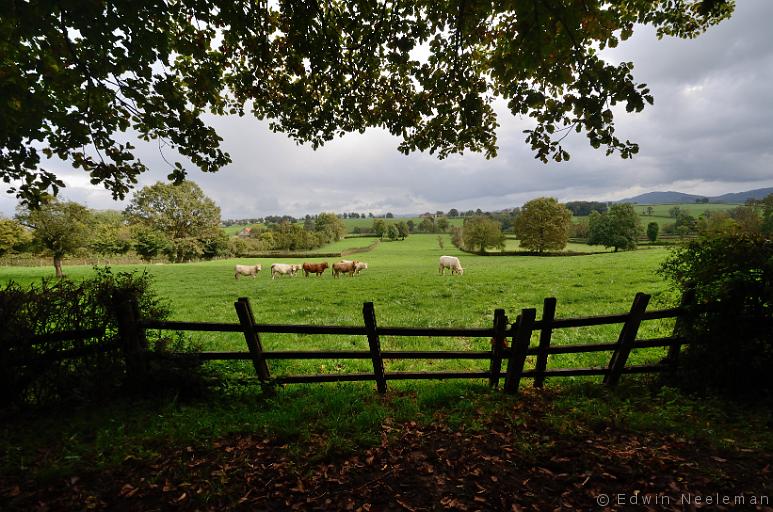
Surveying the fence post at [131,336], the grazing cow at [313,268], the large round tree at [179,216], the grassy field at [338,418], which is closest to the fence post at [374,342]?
the grassy field at [338,418]

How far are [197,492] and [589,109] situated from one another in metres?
7.19

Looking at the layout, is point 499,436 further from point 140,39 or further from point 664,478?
point 140,39

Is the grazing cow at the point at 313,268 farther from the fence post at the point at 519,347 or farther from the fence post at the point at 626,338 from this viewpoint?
the fence post at the point at 626,338

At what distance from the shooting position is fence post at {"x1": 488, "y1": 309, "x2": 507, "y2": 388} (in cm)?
573

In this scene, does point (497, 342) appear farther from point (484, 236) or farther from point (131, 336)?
point (484, 236)

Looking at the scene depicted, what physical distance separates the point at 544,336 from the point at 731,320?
2925mm

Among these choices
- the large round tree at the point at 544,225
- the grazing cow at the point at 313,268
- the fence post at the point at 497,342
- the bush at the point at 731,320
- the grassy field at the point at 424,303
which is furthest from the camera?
the large round tree at the point at 544,225

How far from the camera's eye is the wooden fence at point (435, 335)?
5.48 meters

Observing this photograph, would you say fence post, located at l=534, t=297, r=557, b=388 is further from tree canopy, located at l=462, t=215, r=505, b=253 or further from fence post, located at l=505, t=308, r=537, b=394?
tree canopy, located at l=462, t=215, r=505, b=253

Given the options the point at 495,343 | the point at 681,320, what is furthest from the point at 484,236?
the point at 495,343

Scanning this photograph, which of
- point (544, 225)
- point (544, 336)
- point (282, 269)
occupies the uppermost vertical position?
point (544, 225)

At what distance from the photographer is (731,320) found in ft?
16.8

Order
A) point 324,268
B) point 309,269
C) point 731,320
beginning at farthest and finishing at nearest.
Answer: point 324,268, point 309,269, point 731,320

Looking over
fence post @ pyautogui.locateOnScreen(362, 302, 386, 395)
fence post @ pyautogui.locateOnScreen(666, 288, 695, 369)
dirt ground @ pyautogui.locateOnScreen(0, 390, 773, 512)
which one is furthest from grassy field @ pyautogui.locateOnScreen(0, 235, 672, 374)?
dirt ground @ pyautogui.locateOnScreen(0, 390, 773, 512)
